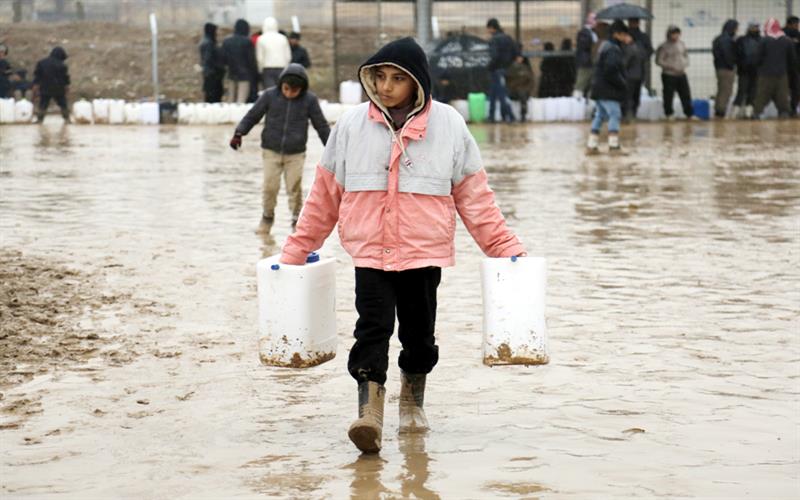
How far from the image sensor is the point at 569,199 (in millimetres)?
15047

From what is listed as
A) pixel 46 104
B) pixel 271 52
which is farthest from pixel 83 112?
pixel 271 52

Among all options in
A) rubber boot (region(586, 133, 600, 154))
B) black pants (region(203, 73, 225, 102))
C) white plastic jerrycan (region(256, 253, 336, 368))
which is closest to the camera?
white plastic jerrycan (region(256, 253, 336, 368))

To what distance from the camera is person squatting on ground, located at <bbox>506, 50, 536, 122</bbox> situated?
27000mm

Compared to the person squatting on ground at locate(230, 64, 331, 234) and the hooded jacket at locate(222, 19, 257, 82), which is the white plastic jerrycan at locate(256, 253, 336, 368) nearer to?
the person squatting on ground at locate(230, 64, 331, 234)

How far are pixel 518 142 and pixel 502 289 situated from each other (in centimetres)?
1687

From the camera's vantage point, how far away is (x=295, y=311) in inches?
244

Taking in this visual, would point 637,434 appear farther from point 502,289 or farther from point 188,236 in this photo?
point 188,236

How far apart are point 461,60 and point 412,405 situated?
21.5 metres

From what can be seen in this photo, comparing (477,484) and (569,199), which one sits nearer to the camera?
(477,484)

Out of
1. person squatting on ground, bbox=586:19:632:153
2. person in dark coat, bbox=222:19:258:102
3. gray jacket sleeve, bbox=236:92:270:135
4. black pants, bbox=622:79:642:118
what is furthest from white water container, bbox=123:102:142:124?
gray jacket sleeve, bbox=236:92:270:135

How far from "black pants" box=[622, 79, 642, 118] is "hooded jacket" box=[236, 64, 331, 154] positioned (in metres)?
14.4

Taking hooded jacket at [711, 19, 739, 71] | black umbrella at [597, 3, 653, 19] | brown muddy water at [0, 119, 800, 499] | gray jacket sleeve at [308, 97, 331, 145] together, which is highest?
black umbrella at [597, 3, 653, 19]

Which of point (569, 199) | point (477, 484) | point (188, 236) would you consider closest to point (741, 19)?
point (569, 199)

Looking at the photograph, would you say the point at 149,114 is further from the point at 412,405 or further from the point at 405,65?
the point at 405,65
